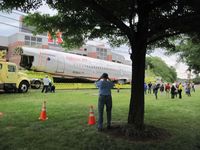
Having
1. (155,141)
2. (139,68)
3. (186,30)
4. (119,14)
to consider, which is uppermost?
(119,14)

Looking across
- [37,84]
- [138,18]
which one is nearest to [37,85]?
[37,84]

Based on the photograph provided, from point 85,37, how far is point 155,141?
5233 millimetres

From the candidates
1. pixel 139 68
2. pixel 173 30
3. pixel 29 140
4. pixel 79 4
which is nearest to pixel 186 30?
pixel 173 30

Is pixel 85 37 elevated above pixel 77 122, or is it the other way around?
pixel 85 37

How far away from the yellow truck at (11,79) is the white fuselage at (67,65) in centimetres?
516

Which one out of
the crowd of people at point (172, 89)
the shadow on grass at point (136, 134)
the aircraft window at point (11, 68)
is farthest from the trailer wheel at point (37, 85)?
the shadow on grass at point (136, 134)

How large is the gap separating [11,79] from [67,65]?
10119mm

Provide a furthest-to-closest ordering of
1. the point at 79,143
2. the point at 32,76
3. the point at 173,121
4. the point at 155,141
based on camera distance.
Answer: the point at 32,76
the point at 173,121
the point at 155,141
the point at 79,143

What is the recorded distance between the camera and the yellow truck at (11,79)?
21812mm

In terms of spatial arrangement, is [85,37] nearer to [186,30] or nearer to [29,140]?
[186,30]

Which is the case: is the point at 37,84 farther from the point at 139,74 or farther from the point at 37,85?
the point at 139,74

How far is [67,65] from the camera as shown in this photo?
31.8 metres

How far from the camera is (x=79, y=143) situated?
726cm

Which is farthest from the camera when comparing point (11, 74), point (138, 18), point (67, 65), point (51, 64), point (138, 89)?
point (67, 65)
